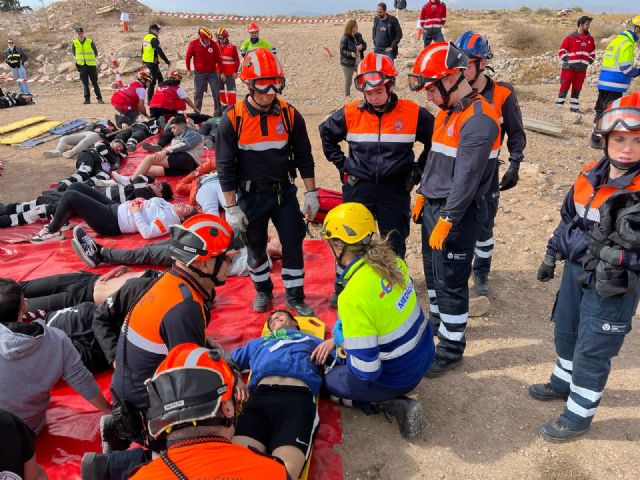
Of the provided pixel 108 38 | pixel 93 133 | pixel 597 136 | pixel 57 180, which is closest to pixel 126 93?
pixel 93 133

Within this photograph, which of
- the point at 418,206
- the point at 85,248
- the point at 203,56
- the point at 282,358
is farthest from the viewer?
the point at 203,56

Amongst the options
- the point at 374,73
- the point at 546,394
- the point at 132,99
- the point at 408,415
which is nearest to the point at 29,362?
Result: the point at 408,415

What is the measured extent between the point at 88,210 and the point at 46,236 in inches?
26.4

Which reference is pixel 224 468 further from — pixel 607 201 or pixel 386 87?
pixel 386 87

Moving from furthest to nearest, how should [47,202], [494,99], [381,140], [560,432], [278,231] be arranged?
[47,202]
[278,231]
[494,99]
[381,140]
[560,432]

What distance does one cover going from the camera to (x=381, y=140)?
171 inches

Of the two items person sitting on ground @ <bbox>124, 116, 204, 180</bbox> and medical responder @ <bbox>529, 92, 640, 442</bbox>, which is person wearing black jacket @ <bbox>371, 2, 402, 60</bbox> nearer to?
person sitting on ground @ <bbox>124, 116, 204, 180</bbox>

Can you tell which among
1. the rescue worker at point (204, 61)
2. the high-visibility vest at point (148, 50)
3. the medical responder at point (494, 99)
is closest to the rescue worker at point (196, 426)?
the medical responder at point (494, 99)

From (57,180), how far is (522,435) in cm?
813

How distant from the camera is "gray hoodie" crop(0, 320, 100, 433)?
294 cm

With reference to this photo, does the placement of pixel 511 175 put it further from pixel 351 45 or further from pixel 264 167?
pixel 351 45

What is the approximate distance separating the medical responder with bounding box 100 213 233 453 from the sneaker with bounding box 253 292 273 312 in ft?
6.13

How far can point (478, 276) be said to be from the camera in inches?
209

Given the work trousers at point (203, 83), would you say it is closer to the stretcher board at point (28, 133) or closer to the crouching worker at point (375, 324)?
the stretcher board at point (28, 133)
